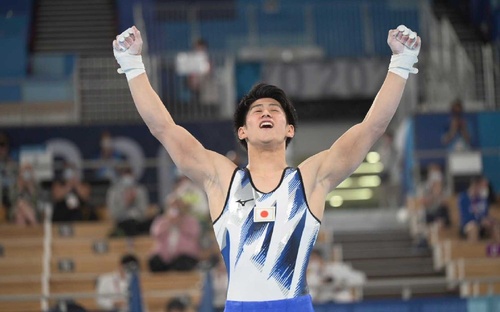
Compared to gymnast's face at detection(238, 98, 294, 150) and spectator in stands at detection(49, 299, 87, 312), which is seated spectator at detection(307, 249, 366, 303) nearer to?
spectator in stands at detection(49, 299, 87, 312)

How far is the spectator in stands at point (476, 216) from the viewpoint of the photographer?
55.1ft

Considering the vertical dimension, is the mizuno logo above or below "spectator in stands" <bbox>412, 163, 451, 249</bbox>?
above

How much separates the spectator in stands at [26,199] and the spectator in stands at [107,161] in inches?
69.9

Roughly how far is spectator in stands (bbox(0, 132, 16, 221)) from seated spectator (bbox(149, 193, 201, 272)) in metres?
3.38

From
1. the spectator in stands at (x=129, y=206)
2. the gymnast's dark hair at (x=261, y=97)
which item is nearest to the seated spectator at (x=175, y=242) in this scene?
the spectator in stands at (x=129, y=206)

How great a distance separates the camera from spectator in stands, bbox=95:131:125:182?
19016mm

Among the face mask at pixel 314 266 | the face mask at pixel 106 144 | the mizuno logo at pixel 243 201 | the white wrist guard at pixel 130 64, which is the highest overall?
the white wrist guard at pixel 130 64

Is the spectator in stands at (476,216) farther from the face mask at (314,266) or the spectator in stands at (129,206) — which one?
the spectator in stands at (129,206)

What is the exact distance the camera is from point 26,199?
1745 cm

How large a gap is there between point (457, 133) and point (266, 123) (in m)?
14.0

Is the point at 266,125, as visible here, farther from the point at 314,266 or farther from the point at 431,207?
the point at 431,207

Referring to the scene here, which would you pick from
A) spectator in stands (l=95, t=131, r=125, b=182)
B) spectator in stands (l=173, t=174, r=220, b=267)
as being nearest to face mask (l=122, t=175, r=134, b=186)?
spectator in stands (l=173, t=174, r=220, b=267)

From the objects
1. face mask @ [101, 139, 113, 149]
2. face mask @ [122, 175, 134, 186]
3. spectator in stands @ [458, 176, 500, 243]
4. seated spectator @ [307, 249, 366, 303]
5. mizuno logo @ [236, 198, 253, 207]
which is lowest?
seated spectator @ [307, 249, 366, 303]

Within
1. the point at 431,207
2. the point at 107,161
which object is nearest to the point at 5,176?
the point at 107,161
